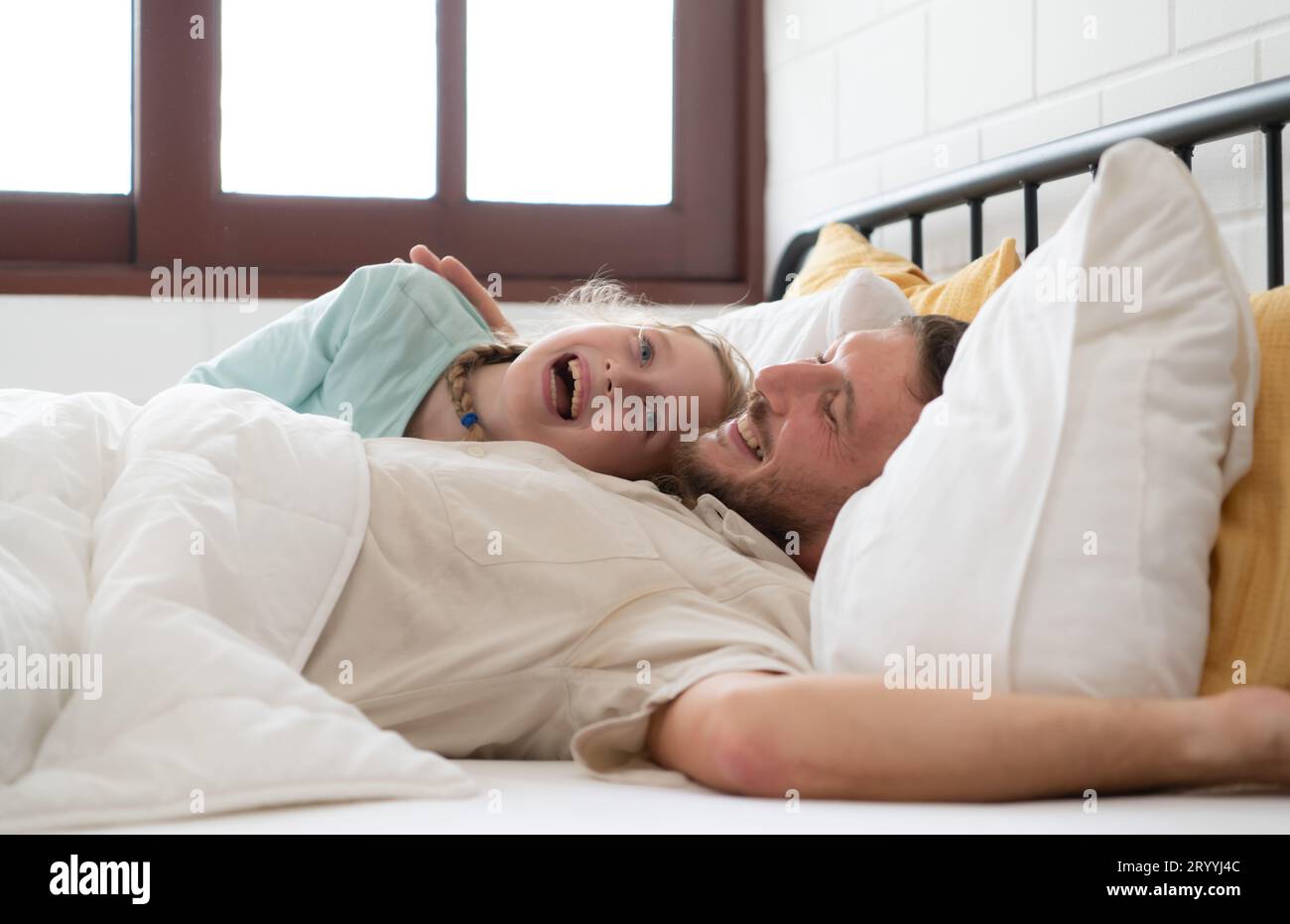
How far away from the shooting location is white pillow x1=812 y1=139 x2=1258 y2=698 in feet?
2.66

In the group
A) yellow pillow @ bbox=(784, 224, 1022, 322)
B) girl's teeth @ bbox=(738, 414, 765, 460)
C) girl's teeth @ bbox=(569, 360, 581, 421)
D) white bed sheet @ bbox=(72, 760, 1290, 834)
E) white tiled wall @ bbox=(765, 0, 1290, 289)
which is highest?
white tiled wall @ bbox=(765, 0, 1290, 289)

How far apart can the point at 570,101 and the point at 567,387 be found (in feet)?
4.13

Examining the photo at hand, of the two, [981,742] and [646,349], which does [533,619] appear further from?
[646,349]

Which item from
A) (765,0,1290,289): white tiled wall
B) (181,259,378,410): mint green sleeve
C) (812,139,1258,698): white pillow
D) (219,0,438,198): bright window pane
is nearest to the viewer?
(812,139,1258,698): white pillow

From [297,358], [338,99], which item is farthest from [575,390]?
[338,99]

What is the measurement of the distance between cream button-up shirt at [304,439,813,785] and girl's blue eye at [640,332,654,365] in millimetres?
374

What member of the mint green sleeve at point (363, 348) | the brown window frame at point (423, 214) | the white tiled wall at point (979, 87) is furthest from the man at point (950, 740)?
the brown window frame at point (423, 214)

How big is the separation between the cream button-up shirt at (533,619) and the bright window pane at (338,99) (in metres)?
1.53

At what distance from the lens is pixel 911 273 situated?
1776 millimetres

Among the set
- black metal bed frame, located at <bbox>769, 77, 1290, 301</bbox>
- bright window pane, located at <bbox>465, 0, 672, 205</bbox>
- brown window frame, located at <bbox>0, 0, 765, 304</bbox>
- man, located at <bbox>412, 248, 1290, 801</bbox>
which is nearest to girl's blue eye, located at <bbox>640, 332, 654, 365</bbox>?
black metal bed frame, located at <bbox>769, 77, 1290, 301</bbox>

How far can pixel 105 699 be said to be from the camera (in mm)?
779

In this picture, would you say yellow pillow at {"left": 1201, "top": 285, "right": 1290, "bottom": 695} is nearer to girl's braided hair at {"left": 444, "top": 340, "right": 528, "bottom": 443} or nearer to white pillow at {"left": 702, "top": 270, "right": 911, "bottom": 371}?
white pillow at {"left": 702, "top": 270, "right": 911, "bottom": 371}

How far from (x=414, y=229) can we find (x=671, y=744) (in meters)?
1.84
